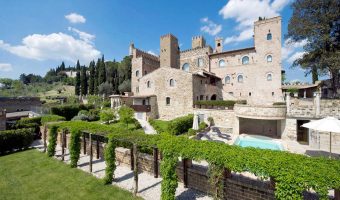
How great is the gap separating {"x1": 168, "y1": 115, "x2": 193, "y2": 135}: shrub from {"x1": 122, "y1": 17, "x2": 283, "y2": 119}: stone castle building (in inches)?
206

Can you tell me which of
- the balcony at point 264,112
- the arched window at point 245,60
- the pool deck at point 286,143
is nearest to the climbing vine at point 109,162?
the pool deck at point 286,143

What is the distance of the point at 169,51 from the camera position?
38625 mm

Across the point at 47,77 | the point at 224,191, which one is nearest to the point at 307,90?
the point at 224,191

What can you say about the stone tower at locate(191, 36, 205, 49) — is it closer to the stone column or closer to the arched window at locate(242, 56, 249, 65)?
the arched window at locate(242, 56, 249, 65)

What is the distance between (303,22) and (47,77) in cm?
14845

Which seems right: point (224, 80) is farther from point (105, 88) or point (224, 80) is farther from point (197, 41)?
point (105, 88)

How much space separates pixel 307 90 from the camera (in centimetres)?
3422

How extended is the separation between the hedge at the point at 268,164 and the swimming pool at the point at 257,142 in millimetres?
11364

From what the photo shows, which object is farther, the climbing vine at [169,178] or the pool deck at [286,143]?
the pool deck at [286,143]

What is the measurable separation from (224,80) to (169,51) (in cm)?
1375

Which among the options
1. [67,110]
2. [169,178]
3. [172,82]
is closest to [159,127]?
[172,82]

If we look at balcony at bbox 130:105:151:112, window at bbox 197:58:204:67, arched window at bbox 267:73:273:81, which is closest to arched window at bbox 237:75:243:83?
arched window at bbox 267:73:273:81

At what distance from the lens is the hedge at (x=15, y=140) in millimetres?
16033

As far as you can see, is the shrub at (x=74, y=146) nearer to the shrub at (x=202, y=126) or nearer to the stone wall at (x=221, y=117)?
the shrub at (x=202, y=126)
